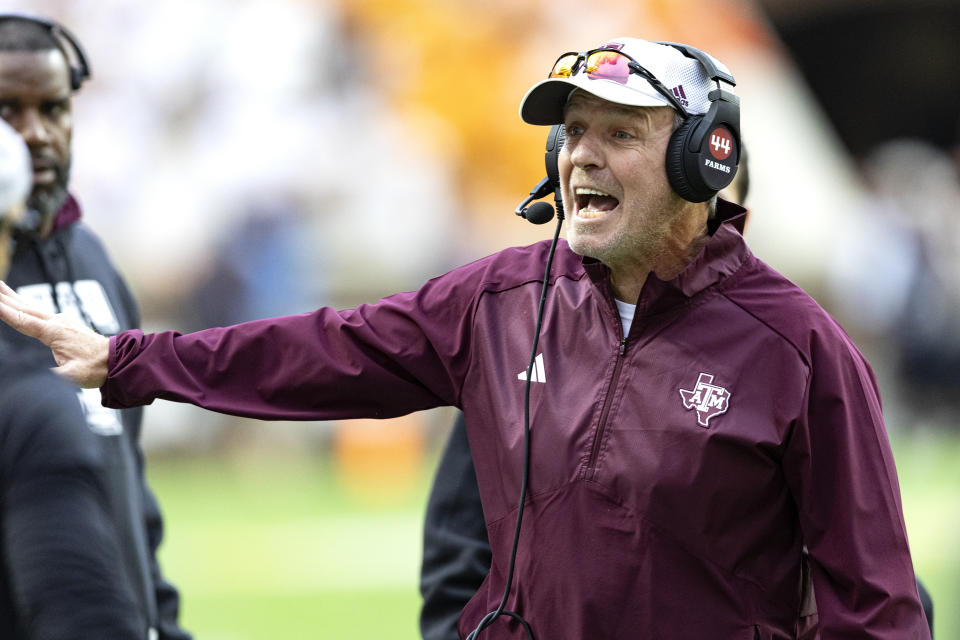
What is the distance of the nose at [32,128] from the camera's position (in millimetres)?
3967

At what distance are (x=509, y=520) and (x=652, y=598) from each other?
1.20ft

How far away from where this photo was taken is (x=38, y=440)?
2.23 m

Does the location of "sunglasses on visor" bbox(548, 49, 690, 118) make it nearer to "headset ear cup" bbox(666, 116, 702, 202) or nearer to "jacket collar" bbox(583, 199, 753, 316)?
"headset ear cup" bbox(666, 116, 702, 202)

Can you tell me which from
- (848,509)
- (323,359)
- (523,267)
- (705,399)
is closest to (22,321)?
(323,359)

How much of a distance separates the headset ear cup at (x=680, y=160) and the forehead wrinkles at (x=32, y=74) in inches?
71.6

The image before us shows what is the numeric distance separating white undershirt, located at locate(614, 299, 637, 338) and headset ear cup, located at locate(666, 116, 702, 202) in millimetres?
250

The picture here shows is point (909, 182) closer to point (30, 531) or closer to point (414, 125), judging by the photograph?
point (414, 125)

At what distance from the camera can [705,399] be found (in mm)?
2900

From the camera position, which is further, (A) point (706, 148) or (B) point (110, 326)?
(B) point (110, 326)

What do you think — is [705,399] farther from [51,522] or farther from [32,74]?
[32,74]

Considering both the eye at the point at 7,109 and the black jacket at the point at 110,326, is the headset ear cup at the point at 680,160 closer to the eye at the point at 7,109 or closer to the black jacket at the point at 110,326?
the black jacket at the point at 110,326

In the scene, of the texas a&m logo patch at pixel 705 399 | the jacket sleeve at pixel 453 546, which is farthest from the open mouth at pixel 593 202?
the jacket sleeve at pixel 453 546

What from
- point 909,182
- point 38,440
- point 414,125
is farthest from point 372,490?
point 38,440

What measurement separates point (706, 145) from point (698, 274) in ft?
0.85
